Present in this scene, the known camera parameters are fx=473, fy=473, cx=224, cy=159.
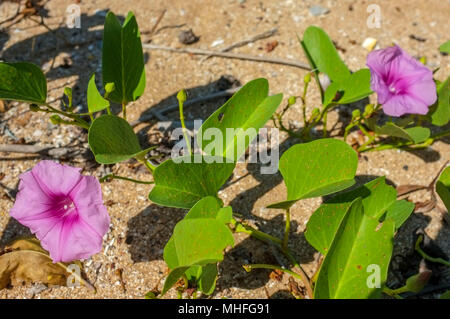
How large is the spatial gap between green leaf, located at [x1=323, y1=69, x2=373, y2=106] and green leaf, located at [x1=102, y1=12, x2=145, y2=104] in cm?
68

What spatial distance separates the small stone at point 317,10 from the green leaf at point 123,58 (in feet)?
3.58

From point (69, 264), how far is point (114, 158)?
1.72 ft

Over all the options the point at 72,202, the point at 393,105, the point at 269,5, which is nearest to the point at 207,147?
the point at 72,202

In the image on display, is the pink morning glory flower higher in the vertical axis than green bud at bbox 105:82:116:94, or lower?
lower

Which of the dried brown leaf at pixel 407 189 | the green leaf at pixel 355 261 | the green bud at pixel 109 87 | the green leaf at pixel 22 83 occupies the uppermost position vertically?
the green leaf at pixel 22 83

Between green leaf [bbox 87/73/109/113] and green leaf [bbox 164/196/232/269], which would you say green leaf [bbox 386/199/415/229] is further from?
green leaf [bbox 87/73/109/113]

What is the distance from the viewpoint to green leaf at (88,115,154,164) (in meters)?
1.20

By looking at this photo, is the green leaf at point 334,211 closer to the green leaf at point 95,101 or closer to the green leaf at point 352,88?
the green leaf at point 352,88

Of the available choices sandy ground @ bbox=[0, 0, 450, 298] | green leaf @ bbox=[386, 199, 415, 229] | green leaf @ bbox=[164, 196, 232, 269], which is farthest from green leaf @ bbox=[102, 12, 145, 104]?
green leaf @ bbox=[386, 199, 415, 229]

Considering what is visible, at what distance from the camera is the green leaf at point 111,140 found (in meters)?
1.20

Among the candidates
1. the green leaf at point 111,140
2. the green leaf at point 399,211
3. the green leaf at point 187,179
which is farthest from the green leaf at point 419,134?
the green leaf at point 111,140

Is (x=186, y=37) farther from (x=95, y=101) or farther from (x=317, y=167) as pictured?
(x=317, y=167)

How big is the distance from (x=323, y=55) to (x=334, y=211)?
0.69 meters
